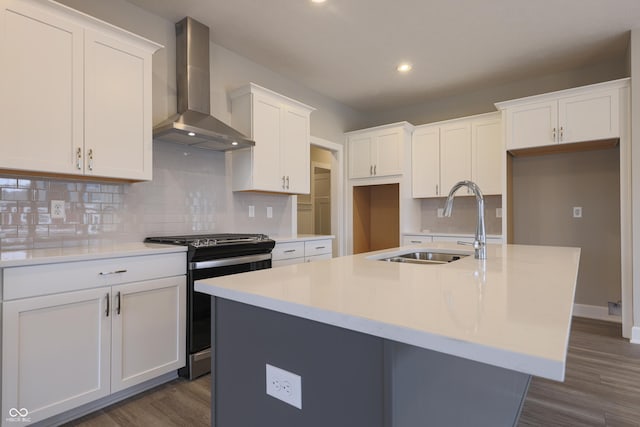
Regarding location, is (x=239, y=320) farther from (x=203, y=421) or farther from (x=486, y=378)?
(x=203, y=421)

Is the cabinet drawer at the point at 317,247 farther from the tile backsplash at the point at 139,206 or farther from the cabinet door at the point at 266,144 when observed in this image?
the cabinet door at the point at 266,144

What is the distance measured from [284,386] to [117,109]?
2167mm

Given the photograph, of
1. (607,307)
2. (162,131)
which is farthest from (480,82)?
(162,131)

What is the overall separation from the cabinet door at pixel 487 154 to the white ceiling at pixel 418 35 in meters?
0.58

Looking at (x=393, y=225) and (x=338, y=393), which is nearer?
(x=338, y=393)

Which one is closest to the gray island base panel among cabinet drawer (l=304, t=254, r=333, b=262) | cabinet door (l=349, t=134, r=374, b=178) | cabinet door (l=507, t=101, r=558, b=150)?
cabinet drawer (l=304, t=254, r=333, b=262)

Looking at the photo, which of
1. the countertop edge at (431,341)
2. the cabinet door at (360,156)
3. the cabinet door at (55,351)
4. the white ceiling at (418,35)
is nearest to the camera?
the countertop edge at (431,341)

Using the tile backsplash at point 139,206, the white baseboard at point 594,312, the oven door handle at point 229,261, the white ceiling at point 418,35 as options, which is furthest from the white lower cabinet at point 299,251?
the white baseboard at point 594,312

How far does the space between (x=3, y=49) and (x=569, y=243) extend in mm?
5110

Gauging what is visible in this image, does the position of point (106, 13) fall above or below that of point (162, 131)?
above

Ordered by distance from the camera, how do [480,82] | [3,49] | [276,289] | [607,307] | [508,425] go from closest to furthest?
1. [276,289]
2. [508,425]
3. [3,49]
4. [607,307]
5. [480,82]

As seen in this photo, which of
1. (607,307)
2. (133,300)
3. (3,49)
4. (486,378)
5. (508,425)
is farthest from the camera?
(607,307)

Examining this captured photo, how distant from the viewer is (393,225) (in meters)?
5.41

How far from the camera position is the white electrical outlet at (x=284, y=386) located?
0.93m
